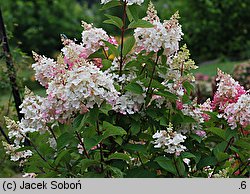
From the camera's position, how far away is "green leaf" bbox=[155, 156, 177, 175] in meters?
2.00

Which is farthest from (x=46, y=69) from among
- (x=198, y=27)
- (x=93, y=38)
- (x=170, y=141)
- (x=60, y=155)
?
(x=198, y=27)

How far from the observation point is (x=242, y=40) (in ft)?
34.9

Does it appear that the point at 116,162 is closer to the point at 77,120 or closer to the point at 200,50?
the point at 77,120

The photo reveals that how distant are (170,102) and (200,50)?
898 cm

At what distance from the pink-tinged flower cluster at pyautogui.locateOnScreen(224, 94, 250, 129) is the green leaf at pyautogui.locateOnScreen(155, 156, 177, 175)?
0.25 m

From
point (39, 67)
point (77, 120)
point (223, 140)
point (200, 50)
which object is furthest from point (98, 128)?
point (200, 50)

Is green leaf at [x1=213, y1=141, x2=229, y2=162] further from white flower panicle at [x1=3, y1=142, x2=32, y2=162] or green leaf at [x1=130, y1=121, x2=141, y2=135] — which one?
white flower panicle at [x1=3, y1=142, x2=32, y2=162]

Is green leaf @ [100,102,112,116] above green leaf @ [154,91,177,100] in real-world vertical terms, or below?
below

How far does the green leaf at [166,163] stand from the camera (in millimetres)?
1998

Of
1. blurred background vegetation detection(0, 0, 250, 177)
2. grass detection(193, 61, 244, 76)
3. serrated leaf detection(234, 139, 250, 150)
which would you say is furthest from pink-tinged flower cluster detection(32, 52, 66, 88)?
blurred background vegetation detection(0, 0, 250, 177)

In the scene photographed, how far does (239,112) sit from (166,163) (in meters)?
0.31

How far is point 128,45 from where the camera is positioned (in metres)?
2.11

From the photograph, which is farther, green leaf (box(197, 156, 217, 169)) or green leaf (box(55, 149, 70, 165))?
green leaf (box(197, 156, 217, 169))

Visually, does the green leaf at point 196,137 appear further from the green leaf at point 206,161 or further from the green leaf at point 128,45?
the green leaf at point 128,45
